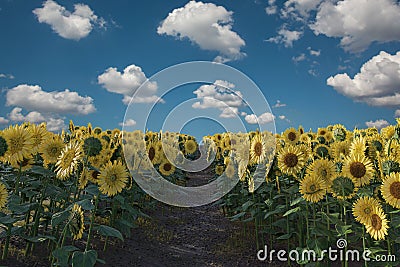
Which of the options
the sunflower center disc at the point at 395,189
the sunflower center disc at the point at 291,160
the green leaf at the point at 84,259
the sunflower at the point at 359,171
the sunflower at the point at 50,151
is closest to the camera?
the green leaf at the point at 84,259

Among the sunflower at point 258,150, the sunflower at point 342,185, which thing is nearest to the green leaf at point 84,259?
the sunflower at point 342,185

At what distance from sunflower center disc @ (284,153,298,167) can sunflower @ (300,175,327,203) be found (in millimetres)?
643

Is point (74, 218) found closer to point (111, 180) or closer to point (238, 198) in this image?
point (111, 180)

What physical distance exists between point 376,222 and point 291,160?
1.33 m

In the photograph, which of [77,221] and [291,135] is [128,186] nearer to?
[77,221]

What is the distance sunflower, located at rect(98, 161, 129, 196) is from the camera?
383cm

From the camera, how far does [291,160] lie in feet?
15.4

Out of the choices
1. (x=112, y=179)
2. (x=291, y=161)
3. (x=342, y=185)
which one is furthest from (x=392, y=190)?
(x=112, y=179)

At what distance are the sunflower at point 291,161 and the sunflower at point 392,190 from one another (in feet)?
3.56

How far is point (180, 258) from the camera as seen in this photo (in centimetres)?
604

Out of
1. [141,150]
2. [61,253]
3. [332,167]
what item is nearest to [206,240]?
[141,150]

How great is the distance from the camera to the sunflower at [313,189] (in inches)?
159

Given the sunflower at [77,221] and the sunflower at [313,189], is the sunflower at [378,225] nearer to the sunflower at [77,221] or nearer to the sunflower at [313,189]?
the sunflower at [313,189]

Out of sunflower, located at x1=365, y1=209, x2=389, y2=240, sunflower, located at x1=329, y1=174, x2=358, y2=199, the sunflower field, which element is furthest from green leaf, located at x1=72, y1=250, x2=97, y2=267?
sunflower, located at x1=365, y1=209, x2=389, y2=240
